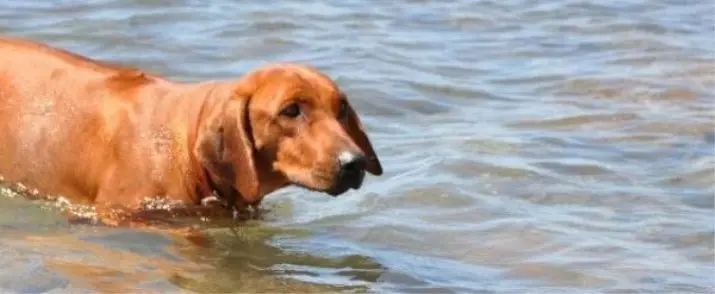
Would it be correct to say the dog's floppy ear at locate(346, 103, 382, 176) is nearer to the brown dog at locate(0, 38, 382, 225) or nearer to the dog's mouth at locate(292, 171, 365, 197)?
the brown dog at locate(0, 38, 382, 225)

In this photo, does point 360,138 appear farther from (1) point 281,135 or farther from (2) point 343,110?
(1) point 281,135

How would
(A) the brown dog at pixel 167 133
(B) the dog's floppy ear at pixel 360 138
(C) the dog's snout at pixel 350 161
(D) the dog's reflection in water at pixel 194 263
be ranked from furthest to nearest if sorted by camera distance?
(B) the dog's floppy ear at pixel 360 138 → (A) the brown dog at pixel 167 133 → (C) the dog's snout at pixel 350 161 → (D) the dog's reflection in water at pixel 194 263

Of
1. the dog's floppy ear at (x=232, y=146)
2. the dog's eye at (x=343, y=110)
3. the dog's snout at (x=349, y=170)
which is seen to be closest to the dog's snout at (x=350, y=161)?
the dog's snout at (x=349, y=170)

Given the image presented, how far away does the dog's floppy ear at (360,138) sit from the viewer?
680 cm

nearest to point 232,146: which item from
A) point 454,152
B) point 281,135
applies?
point 281,135

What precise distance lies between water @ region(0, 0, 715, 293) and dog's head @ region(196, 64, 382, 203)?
37 cm

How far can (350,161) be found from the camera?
6.42 m

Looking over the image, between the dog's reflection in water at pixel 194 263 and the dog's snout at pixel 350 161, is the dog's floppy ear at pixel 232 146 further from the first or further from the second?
the dog's snout at pixel 350 161

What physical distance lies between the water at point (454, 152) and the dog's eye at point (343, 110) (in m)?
0.63

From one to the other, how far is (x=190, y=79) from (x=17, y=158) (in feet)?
11.2

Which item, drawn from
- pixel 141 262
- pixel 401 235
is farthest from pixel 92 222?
pixel 401 235

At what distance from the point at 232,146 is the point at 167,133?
0.43m

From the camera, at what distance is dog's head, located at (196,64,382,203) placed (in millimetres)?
6520

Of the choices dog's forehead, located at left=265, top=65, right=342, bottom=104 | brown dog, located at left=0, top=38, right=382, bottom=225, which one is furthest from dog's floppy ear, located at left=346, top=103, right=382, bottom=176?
dog's forehead, located at left=265, top=65, right=342, bottom=104
